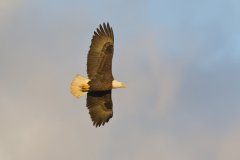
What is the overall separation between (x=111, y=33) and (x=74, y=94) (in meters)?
2.18

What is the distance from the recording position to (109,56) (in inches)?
5797

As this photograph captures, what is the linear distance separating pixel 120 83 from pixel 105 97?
68 centimetres

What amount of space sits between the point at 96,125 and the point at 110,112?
0.69 metres

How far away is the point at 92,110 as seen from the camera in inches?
5812

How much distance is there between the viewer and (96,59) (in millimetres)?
147125

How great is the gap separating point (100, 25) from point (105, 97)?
229 centimetres

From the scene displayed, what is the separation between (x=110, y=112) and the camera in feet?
485

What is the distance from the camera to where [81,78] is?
147250mm

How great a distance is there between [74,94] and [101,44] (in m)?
1.73

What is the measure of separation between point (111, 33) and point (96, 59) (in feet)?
3.11

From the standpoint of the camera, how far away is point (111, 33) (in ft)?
484

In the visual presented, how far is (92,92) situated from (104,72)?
948mm

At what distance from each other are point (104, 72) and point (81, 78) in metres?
0.74

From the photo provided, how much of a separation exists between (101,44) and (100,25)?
1.94ft
